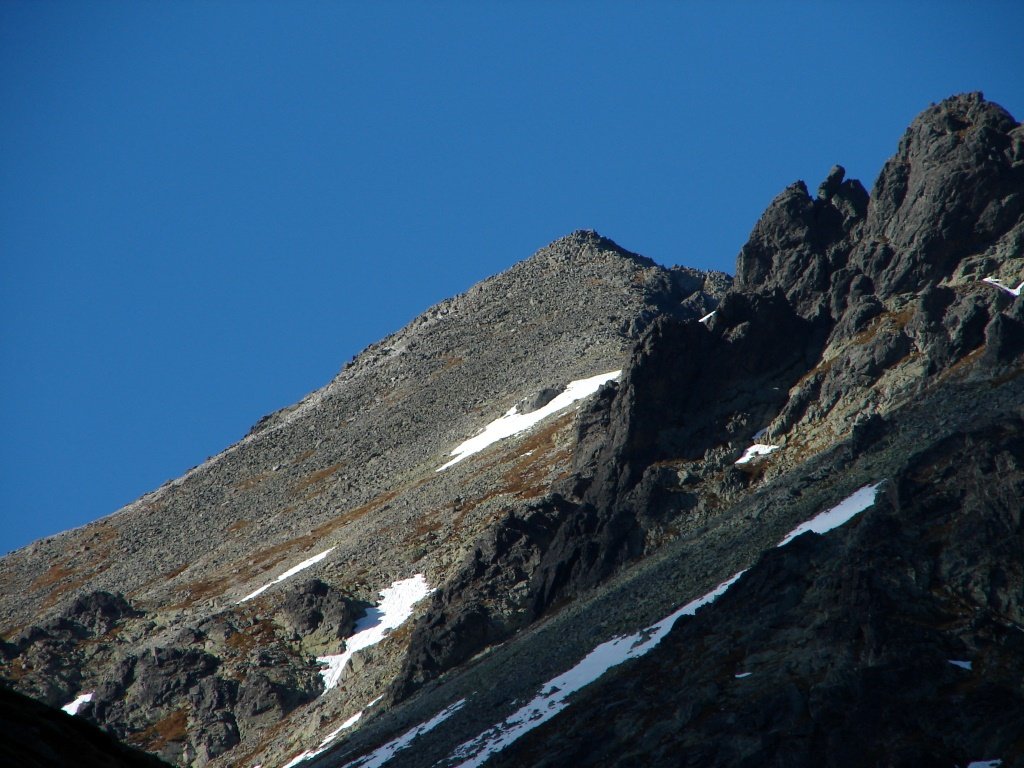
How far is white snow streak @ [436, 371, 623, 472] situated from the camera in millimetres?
121438

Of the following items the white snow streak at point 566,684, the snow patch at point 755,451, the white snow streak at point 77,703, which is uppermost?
the white snow streak at point 77,703

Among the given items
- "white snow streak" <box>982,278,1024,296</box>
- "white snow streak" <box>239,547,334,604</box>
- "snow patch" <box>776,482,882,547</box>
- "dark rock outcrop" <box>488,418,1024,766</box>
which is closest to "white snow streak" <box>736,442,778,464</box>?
"white snow streak" <box>982,278,1024,296</box>

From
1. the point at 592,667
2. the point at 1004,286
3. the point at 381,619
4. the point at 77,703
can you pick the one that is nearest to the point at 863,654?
the point at 592,667

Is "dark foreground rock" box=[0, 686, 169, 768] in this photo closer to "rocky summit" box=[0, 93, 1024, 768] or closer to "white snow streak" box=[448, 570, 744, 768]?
"rocky summit" box=[0, 93, 1024, 768]

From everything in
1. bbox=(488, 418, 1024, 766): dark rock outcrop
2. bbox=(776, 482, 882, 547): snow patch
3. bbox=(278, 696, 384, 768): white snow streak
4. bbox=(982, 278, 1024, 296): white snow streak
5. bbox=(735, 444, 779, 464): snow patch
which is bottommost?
bbox=(488, 418, 1024, 766): dark rock outcrop

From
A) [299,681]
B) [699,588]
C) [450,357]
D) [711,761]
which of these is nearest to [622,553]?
[699,588]

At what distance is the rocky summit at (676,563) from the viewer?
42.2 meters

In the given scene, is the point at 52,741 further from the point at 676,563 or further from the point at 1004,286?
the point at 1004,286

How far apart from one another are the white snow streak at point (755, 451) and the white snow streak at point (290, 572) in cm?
4051

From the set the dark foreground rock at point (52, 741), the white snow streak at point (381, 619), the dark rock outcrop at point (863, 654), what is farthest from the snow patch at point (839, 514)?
the dark foreground rock at point (52, 741)

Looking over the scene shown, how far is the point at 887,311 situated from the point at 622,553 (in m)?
23.5

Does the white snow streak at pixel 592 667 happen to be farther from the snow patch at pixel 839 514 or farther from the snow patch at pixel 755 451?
the snow patch at pixel 755 451

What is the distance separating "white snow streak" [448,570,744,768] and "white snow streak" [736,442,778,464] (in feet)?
65.0

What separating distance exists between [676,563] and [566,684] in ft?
35.8
